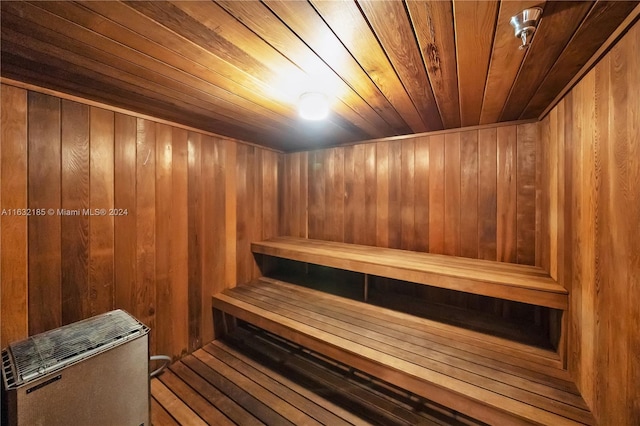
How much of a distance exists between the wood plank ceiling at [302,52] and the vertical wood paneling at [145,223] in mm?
254

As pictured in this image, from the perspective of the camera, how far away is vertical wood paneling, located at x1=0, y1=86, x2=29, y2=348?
123 cm

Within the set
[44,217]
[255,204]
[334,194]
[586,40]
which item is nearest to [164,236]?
[44,217]

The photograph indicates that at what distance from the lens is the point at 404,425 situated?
1503mm

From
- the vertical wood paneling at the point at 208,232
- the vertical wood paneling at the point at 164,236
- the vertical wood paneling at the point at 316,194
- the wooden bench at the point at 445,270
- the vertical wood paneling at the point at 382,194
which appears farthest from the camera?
the vertical wood paneling at the point at 316,194

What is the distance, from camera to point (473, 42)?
91 centimetres

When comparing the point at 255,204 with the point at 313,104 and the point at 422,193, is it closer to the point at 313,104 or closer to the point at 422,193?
the point at 313,104

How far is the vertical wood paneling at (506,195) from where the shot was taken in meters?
1.84

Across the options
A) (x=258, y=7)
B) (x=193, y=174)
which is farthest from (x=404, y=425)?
(x=193, y=174)

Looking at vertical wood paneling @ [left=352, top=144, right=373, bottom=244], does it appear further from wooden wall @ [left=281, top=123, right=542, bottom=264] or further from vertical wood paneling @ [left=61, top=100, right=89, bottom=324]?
vertical wood paneling @ [left=61, top=100, right=89, bottom=324]

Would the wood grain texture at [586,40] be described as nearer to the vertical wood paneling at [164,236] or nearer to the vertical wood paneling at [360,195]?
the vertical wood paneling at [360,195]

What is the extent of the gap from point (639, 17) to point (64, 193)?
280 centimetres

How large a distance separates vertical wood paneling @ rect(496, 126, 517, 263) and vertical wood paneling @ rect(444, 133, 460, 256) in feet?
0.94

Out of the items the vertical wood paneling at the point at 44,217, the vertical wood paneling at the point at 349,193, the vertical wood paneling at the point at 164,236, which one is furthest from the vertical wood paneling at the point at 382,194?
the vertical wood paneling at the point at 44,217

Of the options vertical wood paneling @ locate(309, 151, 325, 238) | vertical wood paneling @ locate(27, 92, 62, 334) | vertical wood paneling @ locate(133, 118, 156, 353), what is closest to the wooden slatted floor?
vertical wood paneling @ locate(133, 118, 156, 353)
